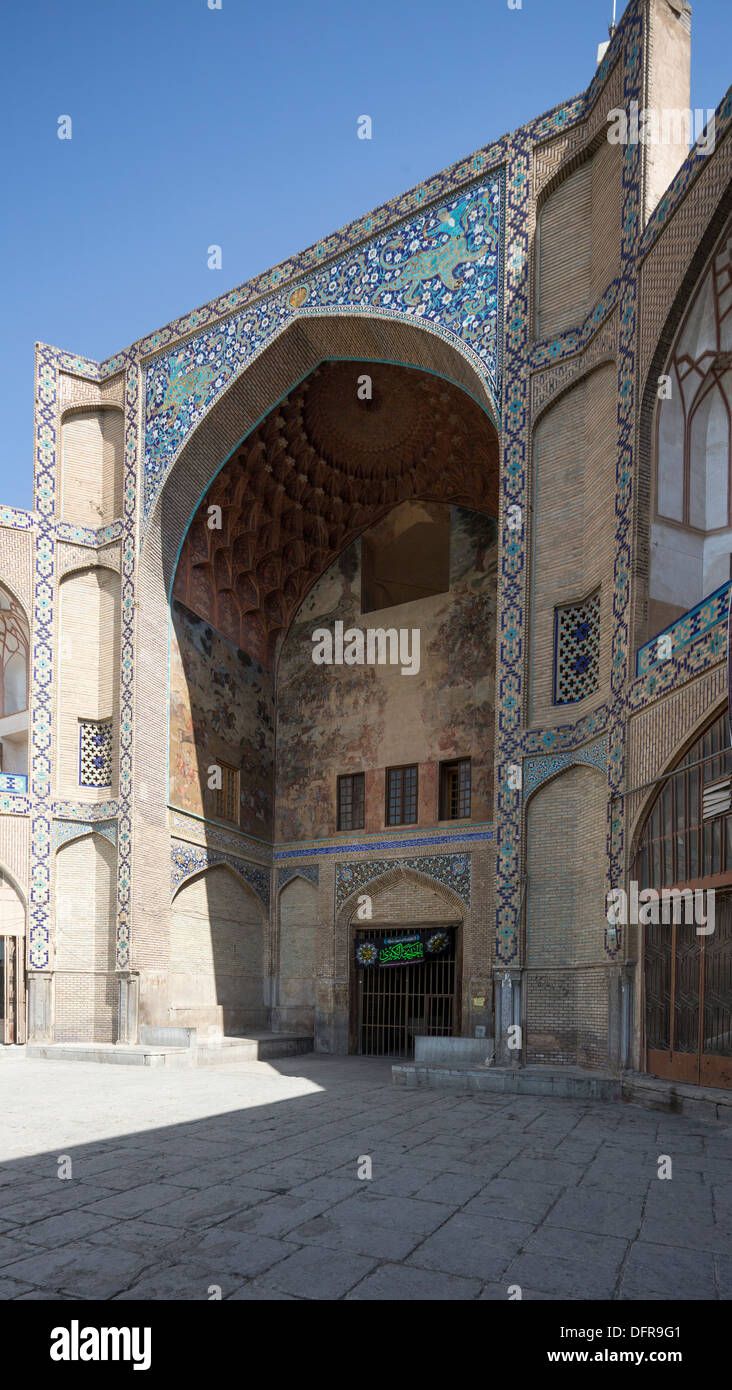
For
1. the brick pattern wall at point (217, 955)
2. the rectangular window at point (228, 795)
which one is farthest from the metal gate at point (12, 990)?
the rectangular window at point (228, 795)

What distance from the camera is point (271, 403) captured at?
52.1ft

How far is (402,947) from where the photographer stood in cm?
1591

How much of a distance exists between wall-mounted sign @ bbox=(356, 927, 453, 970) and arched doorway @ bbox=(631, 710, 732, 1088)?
6456mm

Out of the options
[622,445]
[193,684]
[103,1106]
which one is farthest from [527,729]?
[193,684]

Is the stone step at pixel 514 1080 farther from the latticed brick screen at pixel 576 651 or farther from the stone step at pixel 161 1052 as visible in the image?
the latticed brick screen at pixel 576 651

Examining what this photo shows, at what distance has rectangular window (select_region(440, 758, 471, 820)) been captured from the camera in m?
15.8

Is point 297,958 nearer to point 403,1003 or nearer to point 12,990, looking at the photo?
point 403,1003

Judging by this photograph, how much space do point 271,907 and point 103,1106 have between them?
367 inches

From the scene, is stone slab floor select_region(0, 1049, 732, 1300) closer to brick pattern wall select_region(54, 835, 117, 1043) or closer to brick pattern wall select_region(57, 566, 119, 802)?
brick pattern wall select_region(54, 835, 117, 1043)

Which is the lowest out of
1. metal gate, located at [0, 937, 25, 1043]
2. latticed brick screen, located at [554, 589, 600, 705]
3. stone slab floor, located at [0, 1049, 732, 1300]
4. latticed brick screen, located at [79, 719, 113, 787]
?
metal gate, located at [0, 937, 25, 1043]

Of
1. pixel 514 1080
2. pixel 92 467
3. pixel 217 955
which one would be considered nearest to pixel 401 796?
pixel 217 955

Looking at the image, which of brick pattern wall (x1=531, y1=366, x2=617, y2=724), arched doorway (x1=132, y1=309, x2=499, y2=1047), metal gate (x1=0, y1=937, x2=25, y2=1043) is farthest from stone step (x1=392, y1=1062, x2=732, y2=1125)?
metal gate (x1=0, y1=937, x2=25, y2=1043)

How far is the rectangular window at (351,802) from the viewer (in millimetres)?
17234

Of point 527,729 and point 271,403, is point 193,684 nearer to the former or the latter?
point 271,403
